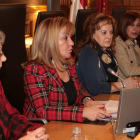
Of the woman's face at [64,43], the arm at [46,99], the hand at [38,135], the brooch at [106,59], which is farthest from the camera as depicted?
the brooch at [106,59]

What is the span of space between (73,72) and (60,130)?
2.19 ft

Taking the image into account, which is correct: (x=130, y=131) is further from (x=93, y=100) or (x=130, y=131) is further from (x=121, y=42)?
(x=121, y=42)

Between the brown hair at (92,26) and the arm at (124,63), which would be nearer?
the brown hair at (92,26)

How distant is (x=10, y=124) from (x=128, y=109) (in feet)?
2.47

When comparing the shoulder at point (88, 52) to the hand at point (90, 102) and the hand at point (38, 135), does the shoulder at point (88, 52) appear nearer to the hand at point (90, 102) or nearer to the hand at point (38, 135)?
the hand at point (90, 102)

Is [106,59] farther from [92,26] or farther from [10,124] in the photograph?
[10,124]

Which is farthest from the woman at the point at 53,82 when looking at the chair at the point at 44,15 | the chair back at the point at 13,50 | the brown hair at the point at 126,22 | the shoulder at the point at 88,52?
the brown hair at the point at 126,22

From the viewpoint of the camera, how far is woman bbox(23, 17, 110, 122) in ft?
5.91

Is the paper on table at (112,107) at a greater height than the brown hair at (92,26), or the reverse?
the brown hair at (92,26)

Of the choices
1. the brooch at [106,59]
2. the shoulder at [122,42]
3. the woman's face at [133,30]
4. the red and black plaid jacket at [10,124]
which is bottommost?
the red and black plaid jacket at [10,124]

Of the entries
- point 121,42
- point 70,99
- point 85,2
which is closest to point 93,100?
point 70,99

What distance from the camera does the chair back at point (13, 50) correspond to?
1.88 meters

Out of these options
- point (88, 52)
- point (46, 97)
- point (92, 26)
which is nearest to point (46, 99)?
point (46, 97)

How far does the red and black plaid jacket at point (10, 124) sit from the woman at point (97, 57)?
84cm
